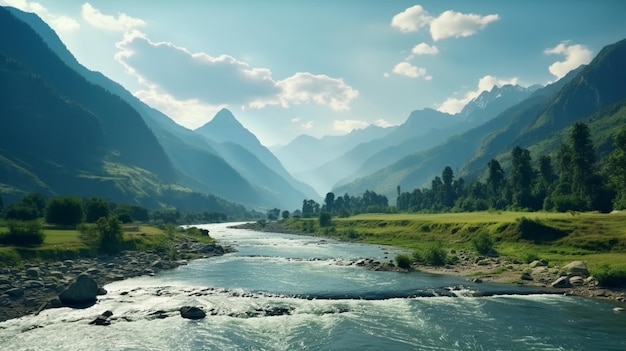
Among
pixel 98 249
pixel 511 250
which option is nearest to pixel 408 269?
pixel 511 250

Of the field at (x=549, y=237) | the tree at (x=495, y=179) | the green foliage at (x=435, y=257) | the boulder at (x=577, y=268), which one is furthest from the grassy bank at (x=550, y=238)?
the tree at (x=495, y=179)

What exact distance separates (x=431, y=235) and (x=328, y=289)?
6880cm

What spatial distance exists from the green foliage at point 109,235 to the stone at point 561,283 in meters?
78.3

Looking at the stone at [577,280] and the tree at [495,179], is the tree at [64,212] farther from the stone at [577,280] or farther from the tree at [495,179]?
the tree at [495,179]

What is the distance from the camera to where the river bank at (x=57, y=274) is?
47156 millimetres

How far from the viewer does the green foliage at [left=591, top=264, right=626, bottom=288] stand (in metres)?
53.9

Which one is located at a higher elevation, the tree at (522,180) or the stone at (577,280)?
the tree at (522,180)

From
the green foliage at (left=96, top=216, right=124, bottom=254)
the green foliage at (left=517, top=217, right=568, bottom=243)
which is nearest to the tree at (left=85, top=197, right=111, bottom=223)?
the green foliage at (left=96, top=216, right=124, bottom=254)

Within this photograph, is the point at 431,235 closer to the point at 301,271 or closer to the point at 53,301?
the point at 301,271

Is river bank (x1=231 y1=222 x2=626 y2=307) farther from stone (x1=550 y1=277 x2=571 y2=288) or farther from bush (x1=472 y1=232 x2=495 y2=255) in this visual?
bush (x1=472 y1=232 x2=495 y2=255)

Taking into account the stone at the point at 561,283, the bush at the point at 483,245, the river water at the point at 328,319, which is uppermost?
the bush at the point at 483,245

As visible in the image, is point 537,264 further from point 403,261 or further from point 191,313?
point 191,313

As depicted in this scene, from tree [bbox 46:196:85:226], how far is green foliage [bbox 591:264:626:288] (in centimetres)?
11394

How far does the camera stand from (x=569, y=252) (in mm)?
74375
